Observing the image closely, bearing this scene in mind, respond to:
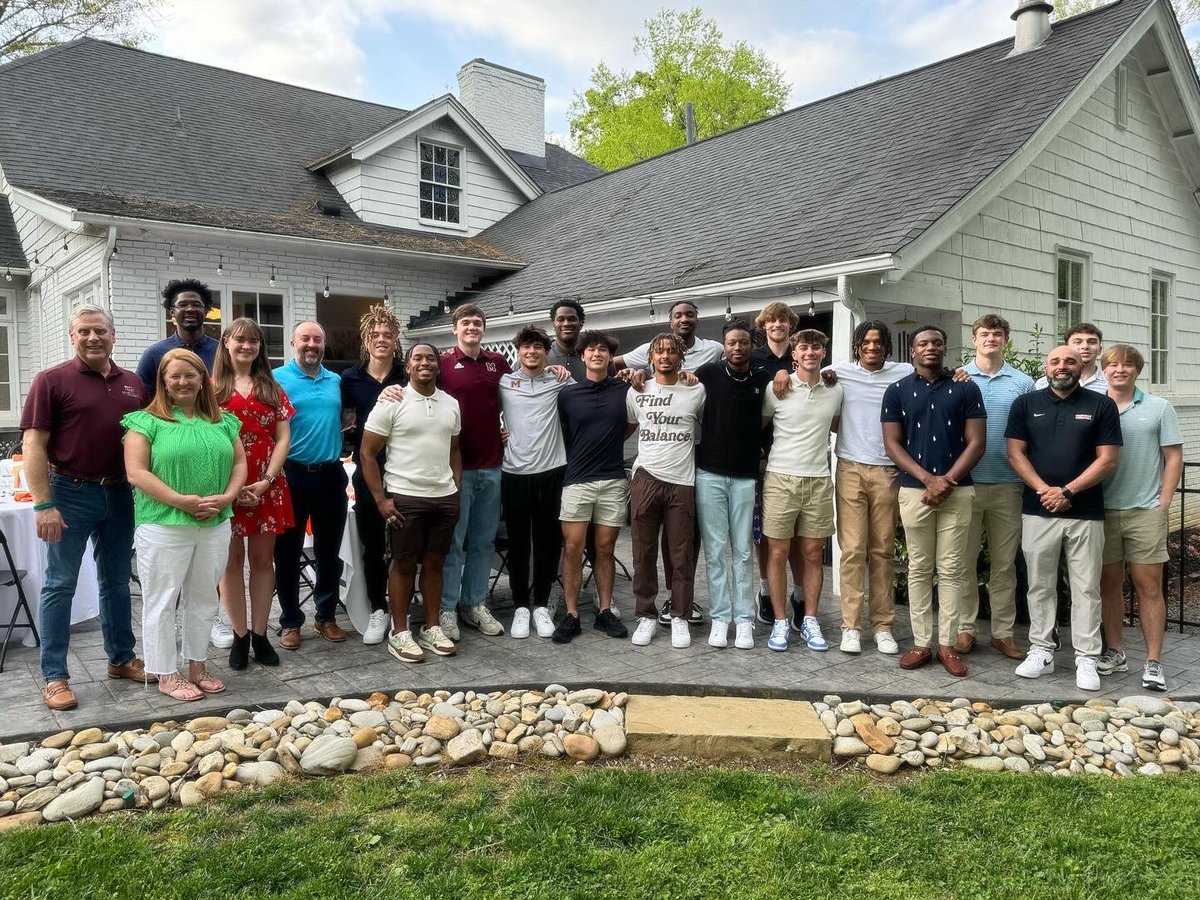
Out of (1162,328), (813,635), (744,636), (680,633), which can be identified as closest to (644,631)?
(680,633)

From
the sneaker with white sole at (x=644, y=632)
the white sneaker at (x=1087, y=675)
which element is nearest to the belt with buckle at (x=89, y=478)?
the sneaker with white sole at (x=644, y=632)

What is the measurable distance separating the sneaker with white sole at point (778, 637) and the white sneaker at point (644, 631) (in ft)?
2.16

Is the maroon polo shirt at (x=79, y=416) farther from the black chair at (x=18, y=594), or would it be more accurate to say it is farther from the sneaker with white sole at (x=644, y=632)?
the sneaker with white sole at (x=644, y=632)

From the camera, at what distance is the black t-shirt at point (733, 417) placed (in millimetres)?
4699

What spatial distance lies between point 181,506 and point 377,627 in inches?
57.4

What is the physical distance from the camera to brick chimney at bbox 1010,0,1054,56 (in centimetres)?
912

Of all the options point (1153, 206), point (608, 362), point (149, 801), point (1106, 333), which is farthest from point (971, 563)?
point (1153, 206)

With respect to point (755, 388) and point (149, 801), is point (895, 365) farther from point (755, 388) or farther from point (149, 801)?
point (149, 801)

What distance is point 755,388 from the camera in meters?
4.71

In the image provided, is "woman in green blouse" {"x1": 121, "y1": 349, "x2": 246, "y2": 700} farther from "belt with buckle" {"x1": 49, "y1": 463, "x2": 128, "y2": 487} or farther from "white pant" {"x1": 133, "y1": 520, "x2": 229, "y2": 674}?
"belt with buckle" {"x1": 49, "y1": 463, "x2": 128, "y2": 487}

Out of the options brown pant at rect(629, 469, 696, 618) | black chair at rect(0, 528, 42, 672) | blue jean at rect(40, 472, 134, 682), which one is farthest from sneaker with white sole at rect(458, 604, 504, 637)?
black chair at rect(0, 528, 42, 672)

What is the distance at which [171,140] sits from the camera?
11391 millimetres

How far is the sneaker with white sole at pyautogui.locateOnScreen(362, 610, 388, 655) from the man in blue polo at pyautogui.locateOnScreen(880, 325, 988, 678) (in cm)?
284

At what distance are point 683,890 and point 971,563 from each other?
9.15 feet
